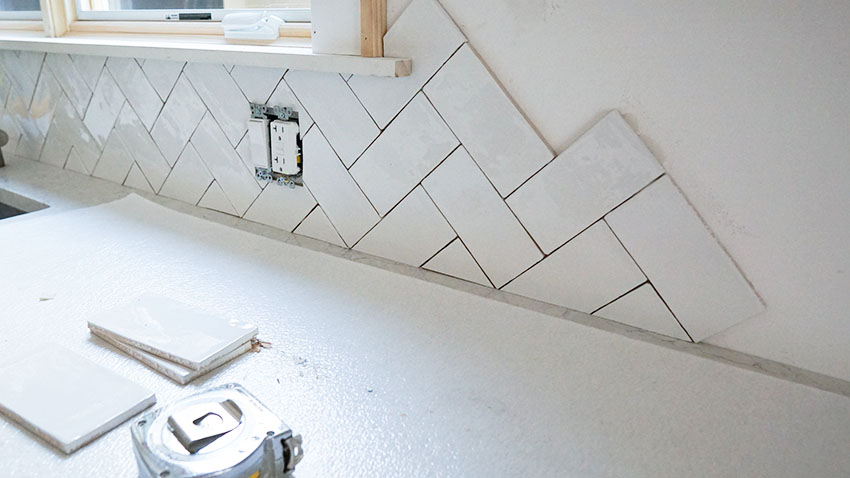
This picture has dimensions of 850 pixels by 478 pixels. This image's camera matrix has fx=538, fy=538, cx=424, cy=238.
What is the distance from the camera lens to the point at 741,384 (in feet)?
2.00

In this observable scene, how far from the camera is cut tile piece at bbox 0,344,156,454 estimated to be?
0.50m

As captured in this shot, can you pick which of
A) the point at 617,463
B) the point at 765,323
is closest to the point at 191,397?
the point at 617,463

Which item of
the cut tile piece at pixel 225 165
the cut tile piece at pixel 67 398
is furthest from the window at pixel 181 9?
the cut tile piece at pixel 67 398

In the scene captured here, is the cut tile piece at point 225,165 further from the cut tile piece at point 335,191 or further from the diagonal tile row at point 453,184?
the cut tile piece at point 335,191

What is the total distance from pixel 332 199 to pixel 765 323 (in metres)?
0.67

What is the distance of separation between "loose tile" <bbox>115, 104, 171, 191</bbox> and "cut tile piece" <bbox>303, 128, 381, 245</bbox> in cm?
43

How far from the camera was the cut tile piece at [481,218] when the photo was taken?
2.56 ft

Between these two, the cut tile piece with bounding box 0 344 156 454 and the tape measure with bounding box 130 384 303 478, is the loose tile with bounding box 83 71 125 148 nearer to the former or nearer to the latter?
the cut tile piece with bounding box 0 344 156 454

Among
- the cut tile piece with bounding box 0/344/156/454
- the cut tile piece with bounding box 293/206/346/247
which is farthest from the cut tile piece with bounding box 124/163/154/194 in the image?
the cut tile piece with bounding box 0/344/156/454

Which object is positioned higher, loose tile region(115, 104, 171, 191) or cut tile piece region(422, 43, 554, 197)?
loose tile region(115, 104, 171, 191)

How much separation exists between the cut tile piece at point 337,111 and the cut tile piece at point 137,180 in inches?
20.8

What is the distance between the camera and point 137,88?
3.82 feet

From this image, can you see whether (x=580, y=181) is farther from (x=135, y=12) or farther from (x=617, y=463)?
(x=135, y=12)

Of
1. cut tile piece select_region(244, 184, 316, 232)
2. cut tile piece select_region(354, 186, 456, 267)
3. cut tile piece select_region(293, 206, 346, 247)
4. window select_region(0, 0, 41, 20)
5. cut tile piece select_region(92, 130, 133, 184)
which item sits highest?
window select_region(0, 0, 41, 20)
